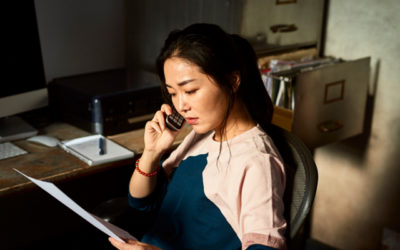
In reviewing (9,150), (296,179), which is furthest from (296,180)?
(9,150)

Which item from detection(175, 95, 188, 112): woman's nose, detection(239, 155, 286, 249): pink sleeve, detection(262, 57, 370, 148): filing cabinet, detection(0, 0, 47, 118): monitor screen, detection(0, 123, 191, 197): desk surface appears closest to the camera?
detection(239, 155, 286, 249): pink sleeve

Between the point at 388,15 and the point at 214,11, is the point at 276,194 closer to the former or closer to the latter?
the point at 214,11

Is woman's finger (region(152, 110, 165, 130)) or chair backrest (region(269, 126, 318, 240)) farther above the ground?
woman's finger (region(152, 110, 165, 130))

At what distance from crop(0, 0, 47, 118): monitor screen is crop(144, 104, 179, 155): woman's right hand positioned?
1.85 feet

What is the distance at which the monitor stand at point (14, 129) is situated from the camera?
165cm

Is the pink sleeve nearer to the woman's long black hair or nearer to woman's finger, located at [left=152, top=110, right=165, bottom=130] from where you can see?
the woman's long black hair

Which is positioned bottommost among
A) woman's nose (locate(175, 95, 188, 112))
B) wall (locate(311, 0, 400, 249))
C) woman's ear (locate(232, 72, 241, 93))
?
wall (locate(311, 0, 400, 249))

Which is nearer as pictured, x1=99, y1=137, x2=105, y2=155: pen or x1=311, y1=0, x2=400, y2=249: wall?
x1=99, y1=137, x2=105, y2=155: pen

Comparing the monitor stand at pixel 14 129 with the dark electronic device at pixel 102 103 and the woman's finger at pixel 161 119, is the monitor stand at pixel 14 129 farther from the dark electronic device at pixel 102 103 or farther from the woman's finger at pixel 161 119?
the woman's finger at pixel 161 119

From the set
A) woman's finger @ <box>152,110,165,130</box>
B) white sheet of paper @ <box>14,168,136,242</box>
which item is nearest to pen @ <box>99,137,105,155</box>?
woman's finger @ <box>152,110,165,130</box>

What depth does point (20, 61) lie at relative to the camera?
166 cm

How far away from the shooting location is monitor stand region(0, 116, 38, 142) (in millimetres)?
1646

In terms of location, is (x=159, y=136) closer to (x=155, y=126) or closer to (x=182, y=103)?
(x=155, y=126)

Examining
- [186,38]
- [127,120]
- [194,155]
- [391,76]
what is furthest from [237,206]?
[391,76]
